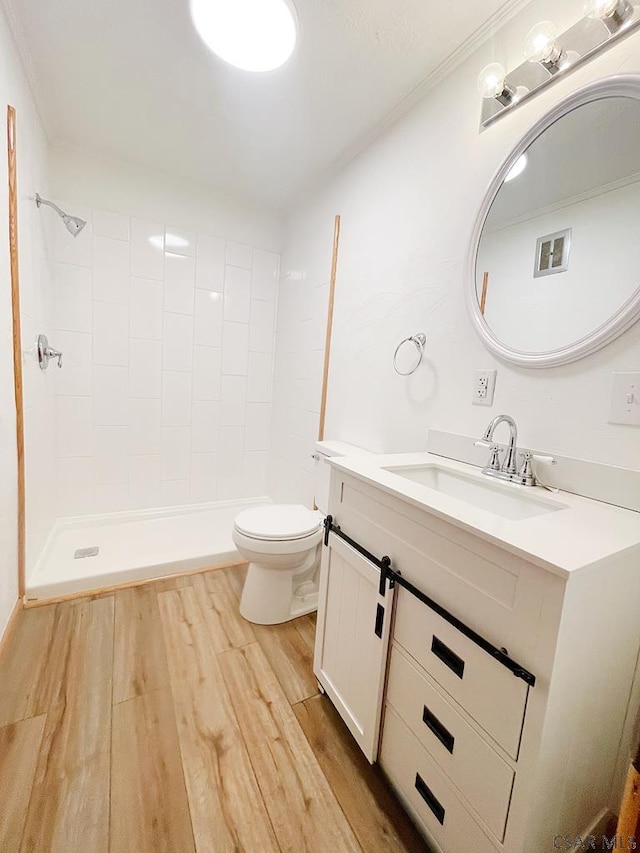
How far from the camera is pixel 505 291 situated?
3.86 ft

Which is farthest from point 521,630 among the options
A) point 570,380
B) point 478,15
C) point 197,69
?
point 197,69

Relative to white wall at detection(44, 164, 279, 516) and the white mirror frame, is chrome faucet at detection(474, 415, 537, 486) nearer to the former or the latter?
the white mirror frame

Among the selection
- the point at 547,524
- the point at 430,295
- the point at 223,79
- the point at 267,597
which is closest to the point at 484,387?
the point at 430,295

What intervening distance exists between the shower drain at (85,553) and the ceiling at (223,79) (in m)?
2.26

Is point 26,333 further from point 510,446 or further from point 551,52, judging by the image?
point 551,52

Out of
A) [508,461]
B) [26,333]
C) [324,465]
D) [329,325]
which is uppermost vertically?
[329,325]

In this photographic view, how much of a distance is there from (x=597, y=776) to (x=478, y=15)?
7.01 feet

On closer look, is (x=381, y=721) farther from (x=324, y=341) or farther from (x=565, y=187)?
(x=324, y=341)

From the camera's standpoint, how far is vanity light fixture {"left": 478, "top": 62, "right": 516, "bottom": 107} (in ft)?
3.73

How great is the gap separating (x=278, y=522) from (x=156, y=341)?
5.18 ft

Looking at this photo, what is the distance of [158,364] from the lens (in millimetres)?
2477

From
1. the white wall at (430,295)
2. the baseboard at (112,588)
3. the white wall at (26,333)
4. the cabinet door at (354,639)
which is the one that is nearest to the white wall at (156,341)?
the white wall at (26,333)

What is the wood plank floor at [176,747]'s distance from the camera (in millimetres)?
890

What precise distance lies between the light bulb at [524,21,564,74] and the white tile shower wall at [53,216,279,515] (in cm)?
196
